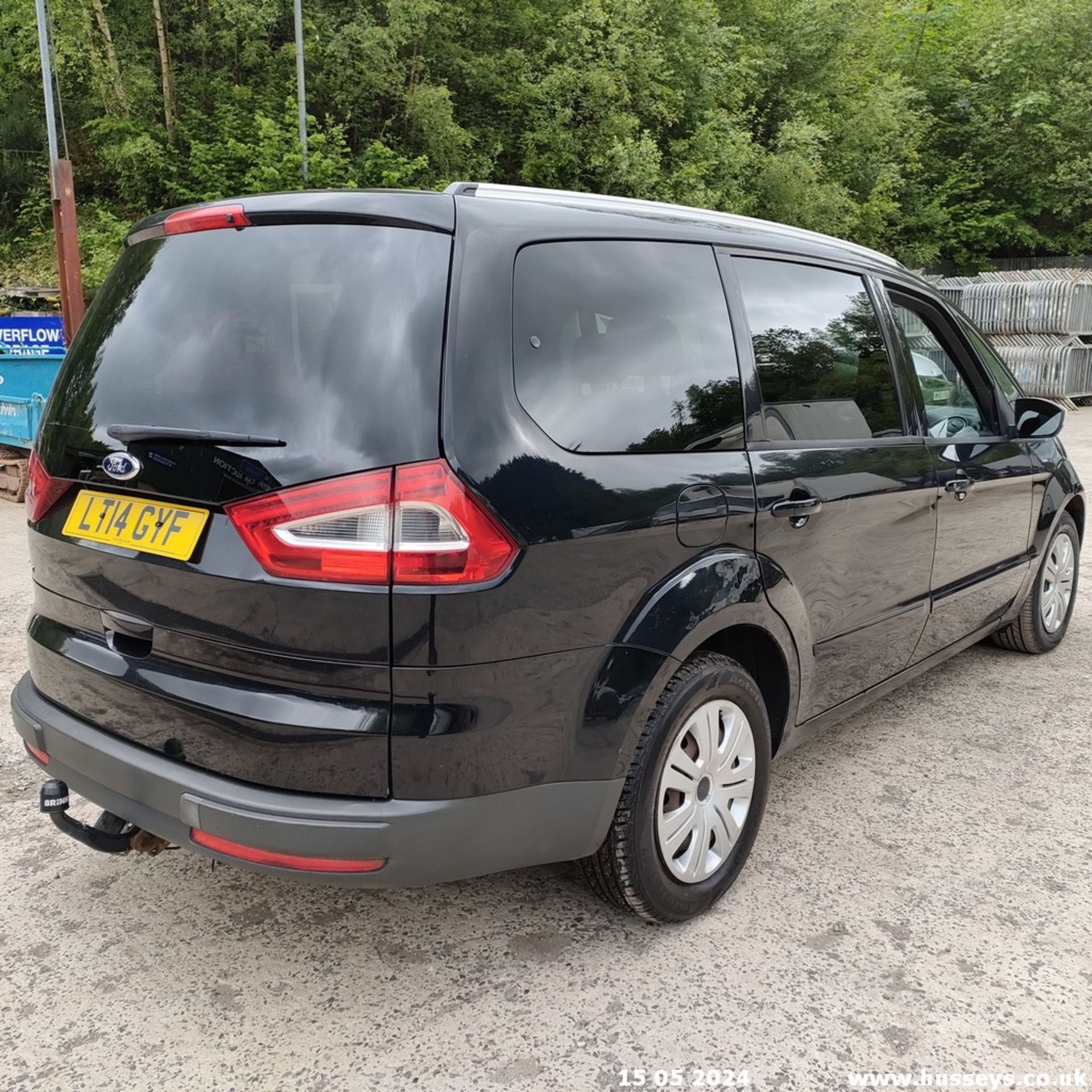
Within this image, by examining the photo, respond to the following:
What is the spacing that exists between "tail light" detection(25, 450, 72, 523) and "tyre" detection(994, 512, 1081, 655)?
3.93 meters

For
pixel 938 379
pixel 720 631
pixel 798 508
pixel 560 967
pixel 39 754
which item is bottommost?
pixel 560 967

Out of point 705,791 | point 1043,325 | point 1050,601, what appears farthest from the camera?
point 1043,325

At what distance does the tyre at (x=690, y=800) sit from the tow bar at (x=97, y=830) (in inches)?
41.8

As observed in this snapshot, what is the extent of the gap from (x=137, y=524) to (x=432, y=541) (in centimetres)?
70

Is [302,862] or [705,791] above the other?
[302,862]

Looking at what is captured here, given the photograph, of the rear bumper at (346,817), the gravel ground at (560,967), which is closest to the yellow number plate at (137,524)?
the rear bumper at (346,817)

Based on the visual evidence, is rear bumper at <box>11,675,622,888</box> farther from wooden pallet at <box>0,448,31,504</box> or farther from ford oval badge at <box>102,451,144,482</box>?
wooden pallet at <box>0,448,31,504</box>

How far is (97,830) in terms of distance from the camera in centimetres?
229

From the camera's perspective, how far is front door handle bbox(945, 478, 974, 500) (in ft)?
11.2

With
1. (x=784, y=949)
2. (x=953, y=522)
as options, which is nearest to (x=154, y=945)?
(x=784, y=949)

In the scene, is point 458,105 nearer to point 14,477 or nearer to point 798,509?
point 14,477

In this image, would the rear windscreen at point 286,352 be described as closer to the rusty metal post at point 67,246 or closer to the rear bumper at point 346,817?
the rear bumper at point 346,817

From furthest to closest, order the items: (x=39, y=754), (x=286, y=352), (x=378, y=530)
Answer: (x=39, y=754) < (x=286, y=352) < (x=378, y=530)

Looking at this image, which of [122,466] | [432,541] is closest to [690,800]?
[432,541]
